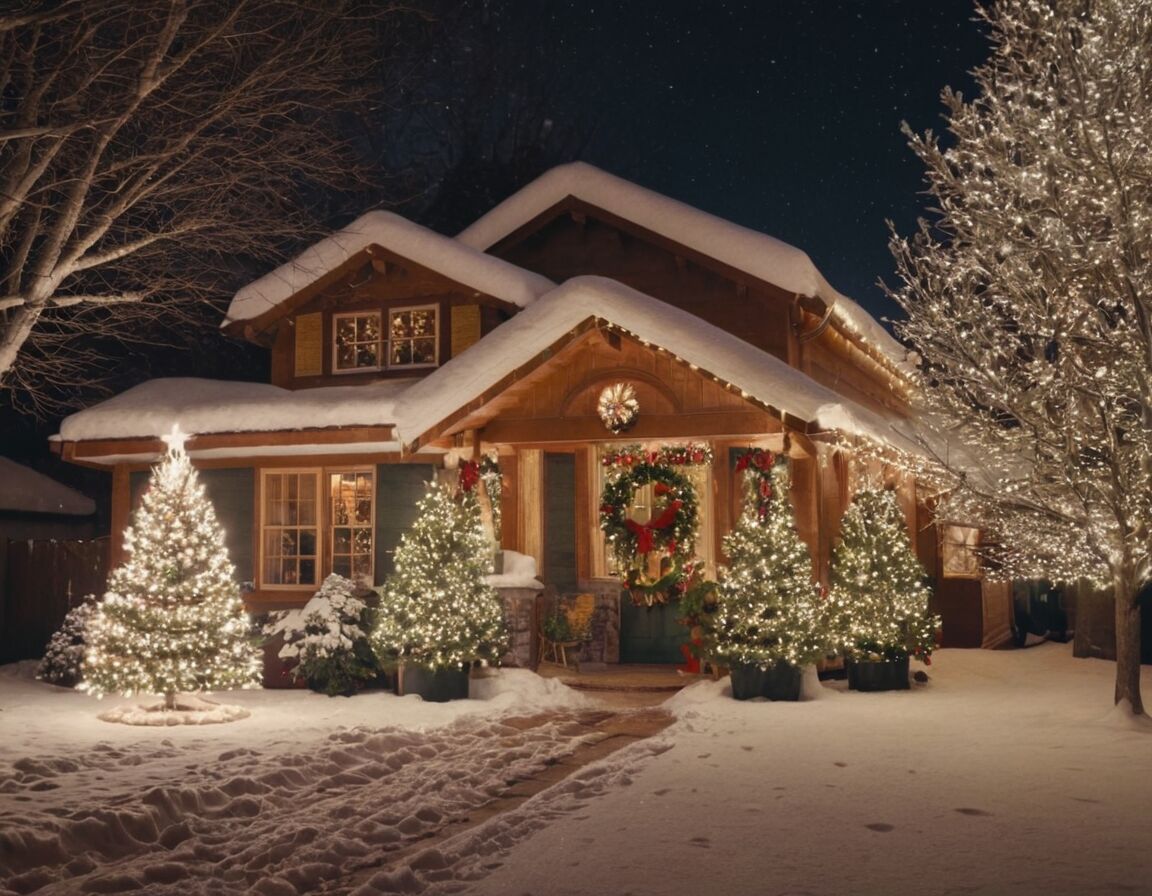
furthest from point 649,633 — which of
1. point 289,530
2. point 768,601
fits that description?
point 289,530

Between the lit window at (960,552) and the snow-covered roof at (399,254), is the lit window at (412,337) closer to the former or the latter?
the snow-covered roof at (399,254)

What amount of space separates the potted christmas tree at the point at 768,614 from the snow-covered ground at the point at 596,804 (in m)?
0.48

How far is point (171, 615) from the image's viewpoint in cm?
1151

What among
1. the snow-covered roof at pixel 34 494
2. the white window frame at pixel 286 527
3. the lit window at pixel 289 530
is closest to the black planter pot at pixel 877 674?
the white window frame at pixel 286 527

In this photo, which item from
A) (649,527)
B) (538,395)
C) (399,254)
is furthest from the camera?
(399,254)

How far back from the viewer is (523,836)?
262 inches

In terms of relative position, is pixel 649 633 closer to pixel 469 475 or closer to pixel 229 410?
pixel 469 475

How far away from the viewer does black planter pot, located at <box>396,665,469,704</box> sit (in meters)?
12.3

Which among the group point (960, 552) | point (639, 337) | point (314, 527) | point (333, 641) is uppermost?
point (639, 337)

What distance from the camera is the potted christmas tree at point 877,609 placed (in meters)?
12.6

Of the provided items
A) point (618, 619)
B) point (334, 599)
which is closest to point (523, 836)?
point (334, 599)

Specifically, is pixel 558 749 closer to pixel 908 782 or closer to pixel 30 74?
pixel 908 782

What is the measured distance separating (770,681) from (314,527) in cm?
708

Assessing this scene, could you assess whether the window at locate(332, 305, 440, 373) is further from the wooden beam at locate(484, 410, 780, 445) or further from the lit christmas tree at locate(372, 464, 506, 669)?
the lit christmas tree at locate(372, 464, 506, 669)
